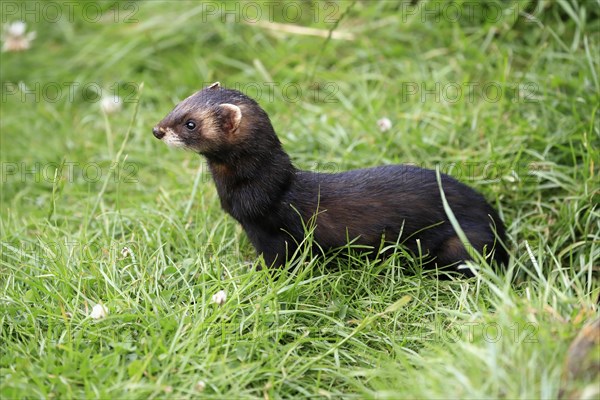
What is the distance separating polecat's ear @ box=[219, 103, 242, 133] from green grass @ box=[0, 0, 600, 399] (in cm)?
83

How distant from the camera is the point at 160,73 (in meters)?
7.81

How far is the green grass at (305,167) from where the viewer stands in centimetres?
376

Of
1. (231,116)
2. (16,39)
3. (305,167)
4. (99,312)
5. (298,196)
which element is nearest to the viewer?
(99,312)

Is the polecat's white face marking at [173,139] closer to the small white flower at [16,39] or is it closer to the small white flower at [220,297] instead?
the small white flower at [220,297]

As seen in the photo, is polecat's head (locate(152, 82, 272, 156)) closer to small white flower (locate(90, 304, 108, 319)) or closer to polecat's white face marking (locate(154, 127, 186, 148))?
polecat's white face marking (locate(154, 127, 186, 148))

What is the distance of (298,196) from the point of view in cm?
483

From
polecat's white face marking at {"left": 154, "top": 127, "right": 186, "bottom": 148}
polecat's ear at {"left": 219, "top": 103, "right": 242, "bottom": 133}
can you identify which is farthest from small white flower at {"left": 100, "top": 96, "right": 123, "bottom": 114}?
polecat's ear at {"left": 219, "top": 103, "right": 242, "bottom": 133}

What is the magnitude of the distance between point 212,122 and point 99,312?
133 centimetres

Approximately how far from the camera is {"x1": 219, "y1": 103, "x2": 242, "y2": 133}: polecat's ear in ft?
15.0

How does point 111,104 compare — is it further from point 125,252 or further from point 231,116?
point 231,116

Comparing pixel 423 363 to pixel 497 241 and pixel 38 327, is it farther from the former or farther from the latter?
pixel 38 327

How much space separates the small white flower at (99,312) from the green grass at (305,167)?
0.04 m

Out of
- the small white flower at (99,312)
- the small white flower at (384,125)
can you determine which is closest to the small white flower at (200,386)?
the small white flower at (99,312)

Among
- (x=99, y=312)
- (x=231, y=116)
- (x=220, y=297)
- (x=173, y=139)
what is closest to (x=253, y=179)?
(x=231, y=116)
